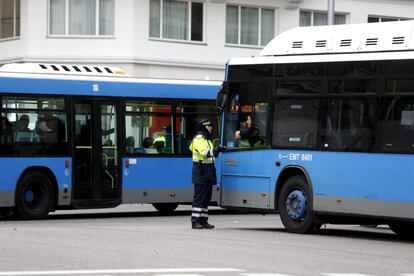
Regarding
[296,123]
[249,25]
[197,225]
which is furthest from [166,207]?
[249,25]

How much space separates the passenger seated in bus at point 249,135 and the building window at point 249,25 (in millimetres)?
21464

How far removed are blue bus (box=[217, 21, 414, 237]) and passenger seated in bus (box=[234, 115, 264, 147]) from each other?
17mm

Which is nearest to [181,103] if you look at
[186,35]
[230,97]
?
[230,97]

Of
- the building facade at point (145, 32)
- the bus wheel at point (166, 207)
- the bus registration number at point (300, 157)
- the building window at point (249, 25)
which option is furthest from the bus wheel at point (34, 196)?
the building window at point (249, 25)

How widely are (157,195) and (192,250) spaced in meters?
9.03

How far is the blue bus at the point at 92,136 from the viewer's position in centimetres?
2122

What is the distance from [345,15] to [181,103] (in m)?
19.7

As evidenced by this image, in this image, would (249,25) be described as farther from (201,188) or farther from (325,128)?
(325,128)

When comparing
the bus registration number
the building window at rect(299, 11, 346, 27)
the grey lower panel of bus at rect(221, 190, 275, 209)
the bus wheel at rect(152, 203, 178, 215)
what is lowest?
the bus wheel at rect(152, 203, 178, 215)

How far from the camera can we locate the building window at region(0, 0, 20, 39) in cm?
3844

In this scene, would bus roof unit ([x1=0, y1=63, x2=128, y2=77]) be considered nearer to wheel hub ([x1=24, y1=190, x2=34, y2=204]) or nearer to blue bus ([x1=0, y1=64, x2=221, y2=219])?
blue bus ([x1=0, y1=64, x2=221, y2=219])

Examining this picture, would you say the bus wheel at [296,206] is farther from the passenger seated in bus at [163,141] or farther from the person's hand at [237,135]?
the passenger seated in bus at [163,141]

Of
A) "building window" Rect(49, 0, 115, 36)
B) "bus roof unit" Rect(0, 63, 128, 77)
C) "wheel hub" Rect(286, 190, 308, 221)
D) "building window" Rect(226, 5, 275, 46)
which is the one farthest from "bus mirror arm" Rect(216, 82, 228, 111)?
"building window" Rect(226, 5, 275, 46)

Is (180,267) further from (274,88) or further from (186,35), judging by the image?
(186,35)
